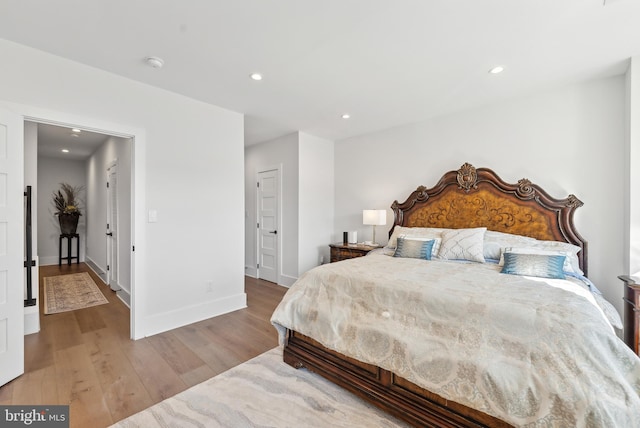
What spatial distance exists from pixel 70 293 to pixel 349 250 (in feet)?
14.4

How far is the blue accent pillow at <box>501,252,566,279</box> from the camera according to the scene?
2328 mm

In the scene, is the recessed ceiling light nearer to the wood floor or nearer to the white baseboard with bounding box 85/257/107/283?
the wood floor

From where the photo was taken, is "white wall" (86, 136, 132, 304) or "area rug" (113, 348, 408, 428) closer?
"area rug" (113, 348, 408, 428)

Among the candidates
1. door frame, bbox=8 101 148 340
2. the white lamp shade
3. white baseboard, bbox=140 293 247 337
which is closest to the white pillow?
the white lamp shade

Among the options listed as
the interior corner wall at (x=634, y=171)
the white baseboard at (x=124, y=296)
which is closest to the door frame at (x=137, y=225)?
the white baseboard at (x=124, y=296)

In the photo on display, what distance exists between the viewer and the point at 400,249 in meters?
3.25

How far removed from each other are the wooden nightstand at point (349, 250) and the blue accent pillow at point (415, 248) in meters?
0.83

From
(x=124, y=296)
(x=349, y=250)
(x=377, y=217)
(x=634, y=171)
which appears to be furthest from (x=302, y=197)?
(x=634, y=171)

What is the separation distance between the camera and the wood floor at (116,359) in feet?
6.29

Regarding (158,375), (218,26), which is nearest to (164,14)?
(218,26)

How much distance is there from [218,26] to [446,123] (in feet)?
10.2

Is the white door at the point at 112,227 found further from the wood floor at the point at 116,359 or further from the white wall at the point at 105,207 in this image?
the wood floor at the point at 116,359

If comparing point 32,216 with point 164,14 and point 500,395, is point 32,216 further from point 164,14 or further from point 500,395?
point 500,395

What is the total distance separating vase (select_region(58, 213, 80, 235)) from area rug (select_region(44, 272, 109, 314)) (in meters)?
1.64
